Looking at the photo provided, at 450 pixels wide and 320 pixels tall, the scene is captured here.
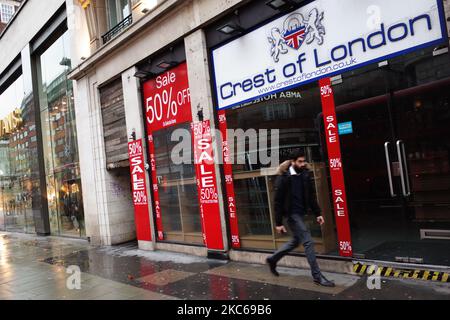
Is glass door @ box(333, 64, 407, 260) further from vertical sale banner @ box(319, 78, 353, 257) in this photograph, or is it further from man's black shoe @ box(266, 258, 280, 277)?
man's black shoe @ box(266, 258, 280, 277)

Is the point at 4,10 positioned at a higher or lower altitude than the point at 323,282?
higher

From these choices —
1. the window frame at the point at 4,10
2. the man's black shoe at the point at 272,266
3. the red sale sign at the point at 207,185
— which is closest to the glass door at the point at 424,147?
the man's black shoe at the point at 272,266

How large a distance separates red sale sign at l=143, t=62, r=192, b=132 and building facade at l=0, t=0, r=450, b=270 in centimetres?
4

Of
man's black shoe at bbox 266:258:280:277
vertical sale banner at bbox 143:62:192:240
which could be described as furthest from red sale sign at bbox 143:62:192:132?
man's black shoe at bbox 266:258:280:277

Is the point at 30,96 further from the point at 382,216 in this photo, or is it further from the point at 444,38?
the point at 444,38

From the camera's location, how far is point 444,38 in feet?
16.5

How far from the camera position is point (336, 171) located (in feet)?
20.3

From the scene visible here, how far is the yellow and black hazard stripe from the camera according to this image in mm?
5227

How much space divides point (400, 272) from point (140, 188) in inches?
265

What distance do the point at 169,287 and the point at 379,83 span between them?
4670 millimetres

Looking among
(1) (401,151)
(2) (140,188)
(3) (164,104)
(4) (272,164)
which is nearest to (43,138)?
(2) (140,188)

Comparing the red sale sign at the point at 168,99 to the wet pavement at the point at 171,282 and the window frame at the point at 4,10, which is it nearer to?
the wet pavement at the point at 171,282

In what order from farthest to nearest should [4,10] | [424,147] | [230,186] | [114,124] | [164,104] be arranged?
[4,10] < [114,124] < [164,104] < [230,186] < [424,147]

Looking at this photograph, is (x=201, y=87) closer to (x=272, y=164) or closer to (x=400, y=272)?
(x=272, y=164)
